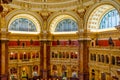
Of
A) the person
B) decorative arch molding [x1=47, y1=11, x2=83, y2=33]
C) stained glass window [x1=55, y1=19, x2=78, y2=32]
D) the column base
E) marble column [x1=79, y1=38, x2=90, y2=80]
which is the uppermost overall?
decorative arch molding [x1=47, y1=11, x2=83, y2=33]

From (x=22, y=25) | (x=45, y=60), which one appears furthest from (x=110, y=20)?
(x=22, y=25)

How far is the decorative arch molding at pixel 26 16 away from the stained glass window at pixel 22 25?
0.93 m

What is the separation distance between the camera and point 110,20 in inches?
1249

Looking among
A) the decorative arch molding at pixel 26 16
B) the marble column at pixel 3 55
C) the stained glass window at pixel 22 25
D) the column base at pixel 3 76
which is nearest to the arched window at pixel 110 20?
the decorative arch molding at pixel 26 16

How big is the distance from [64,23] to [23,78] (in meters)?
14.1

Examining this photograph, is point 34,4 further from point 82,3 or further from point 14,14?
point 82,3

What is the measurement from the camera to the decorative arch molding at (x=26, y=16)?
3341cm

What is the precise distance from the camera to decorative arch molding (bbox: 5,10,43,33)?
3341 centimetres

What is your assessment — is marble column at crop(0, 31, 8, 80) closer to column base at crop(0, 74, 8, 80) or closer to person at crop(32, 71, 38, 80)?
column base at crop(0, 74, 8, 80)

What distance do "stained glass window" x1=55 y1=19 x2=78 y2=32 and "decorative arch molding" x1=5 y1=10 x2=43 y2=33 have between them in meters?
4.34

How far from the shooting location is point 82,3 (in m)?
33.1

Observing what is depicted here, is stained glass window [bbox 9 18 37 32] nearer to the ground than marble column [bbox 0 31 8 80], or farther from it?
farther from it

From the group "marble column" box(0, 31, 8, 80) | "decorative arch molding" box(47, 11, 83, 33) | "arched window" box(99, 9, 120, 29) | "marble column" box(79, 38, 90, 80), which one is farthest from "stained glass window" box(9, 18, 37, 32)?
"arched window" box(99, 9, 120, 29)

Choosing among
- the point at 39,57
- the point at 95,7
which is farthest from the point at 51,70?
the point at 95,7
